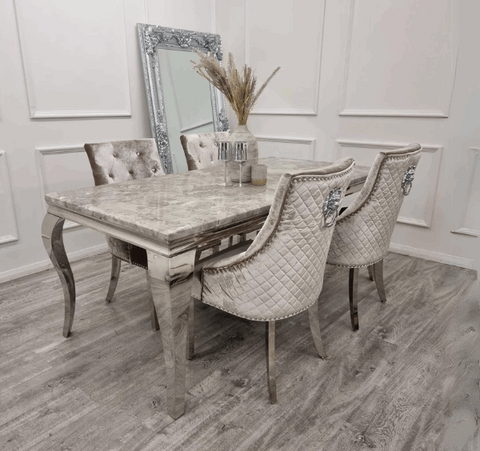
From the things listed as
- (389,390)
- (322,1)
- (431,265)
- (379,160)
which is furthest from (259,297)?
(322,1)

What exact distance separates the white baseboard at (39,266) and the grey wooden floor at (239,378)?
176 mm

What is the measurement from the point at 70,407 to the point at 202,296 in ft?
2.12

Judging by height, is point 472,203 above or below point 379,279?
above

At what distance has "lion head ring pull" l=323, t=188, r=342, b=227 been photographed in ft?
4.34

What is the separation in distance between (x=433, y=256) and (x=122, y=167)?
2.37m

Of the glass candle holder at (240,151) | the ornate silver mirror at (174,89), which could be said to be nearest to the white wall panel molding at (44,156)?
the ornate silver mirror at (174,89)

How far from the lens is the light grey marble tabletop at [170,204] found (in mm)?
1270

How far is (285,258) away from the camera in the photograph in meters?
1.33

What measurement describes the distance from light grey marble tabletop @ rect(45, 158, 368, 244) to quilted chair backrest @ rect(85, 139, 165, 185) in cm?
24

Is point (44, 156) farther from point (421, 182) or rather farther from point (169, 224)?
point (421, 182)

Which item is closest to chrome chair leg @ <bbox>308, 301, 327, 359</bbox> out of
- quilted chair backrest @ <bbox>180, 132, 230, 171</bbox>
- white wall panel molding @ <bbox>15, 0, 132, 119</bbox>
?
quilted chair backrest @ <bbox>180, 132, 230, 171</bbox>

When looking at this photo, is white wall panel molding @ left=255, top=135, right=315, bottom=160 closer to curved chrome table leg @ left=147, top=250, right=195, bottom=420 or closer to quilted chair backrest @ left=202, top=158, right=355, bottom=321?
quilted chair backrest @ left=202, top=158, right=355, bottom=321

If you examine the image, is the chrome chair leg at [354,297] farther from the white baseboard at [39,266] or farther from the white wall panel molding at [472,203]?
the white baseboard at [39,266]

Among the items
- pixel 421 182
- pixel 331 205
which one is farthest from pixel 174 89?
pixel 331 205
